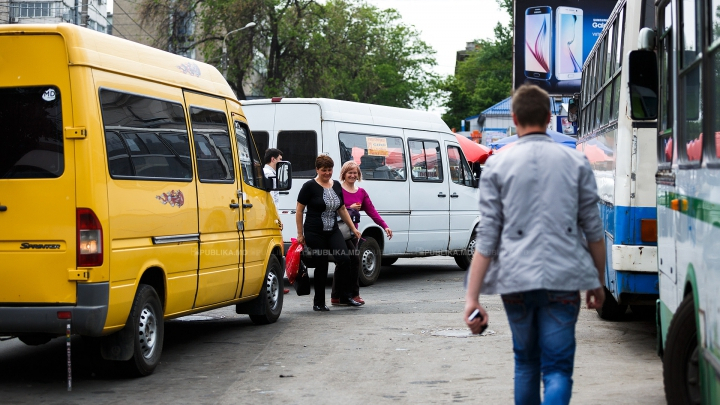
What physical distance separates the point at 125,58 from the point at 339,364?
2.88 metres

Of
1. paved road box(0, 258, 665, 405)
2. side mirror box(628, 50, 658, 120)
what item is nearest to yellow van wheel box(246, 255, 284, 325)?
paved road box(0, 258, 665, 405)

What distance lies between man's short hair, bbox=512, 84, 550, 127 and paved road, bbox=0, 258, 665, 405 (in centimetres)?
256

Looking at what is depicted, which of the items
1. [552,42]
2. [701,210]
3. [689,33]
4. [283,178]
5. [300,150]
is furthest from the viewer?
[552,42]

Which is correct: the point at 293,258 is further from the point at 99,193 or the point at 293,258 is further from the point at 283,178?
the point at 99,193

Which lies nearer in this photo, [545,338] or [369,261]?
[545,338]


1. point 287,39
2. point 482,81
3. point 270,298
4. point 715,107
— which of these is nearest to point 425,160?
point 270,298

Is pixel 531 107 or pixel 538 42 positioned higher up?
pixel 538 42

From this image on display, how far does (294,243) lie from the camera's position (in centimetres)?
1166

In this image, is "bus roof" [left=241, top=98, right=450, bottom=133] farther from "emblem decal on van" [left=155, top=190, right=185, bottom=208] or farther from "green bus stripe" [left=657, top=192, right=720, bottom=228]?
"green bus stripe" [left=657, top=192, right=720, bottom=228]

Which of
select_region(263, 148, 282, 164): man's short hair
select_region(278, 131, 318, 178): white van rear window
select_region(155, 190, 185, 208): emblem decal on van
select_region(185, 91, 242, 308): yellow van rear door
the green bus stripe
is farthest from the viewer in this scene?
select_region(278, 131, 318, 178): white van rear window

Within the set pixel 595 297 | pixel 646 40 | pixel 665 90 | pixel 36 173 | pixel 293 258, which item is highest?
pixel 646 40

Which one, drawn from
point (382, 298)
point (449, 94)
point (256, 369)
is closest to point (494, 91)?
point (449, 94)

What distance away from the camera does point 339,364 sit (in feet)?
26.3

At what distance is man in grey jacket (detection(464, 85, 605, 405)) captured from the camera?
4.31 meters
